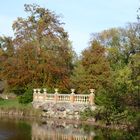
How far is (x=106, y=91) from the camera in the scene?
30.7ft

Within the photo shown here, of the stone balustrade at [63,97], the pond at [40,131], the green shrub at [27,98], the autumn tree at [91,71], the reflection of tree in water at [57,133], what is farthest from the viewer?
the green shrub at [27,98]

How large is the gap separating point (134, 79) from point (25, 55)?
32.5 m

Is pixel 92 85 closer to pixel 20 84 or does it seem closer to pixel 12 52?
pixel 20 84

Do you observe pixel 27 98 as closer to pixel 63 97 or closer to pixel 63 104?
pixel 63 97

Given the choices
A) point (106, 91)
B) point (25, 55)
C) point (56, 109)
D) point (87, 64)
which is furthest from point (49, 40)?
point (106, 91)

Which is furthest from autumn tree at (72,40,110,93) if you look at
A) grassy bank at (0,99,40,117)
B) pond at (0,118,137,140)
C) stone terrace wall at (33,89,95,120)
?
pond at (0,118,137,140)

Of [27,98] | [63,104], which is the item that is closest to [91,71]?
[63,104]

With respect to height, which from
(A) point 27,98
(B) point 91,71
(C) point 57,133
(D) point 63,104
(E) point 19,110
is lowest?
(C) point 57,133

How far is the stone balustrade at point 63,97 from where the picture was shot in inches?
1297

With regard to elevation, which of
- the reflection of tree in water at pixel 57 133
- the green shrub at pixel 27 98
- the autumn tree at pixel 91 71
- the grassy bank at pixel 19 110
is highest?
the autumn tree at pixel 91 71

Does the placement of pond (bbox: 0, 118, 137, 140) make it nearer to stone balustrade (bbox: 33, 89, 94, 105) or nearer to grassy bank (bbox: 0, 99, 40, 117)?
stone balustrade (bbox: 33, 89, 94, 105)

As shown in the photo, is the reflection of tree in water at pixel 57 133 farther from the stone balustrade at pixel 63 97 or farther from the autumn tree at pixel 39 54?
the autumn tree at pixel 39 54

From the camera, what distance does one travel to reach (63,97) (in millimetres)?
34594

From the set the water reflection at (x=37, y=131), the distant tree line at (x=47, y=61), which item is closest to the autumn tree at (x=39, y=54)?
the distant tree line at (x=47, y=61)
